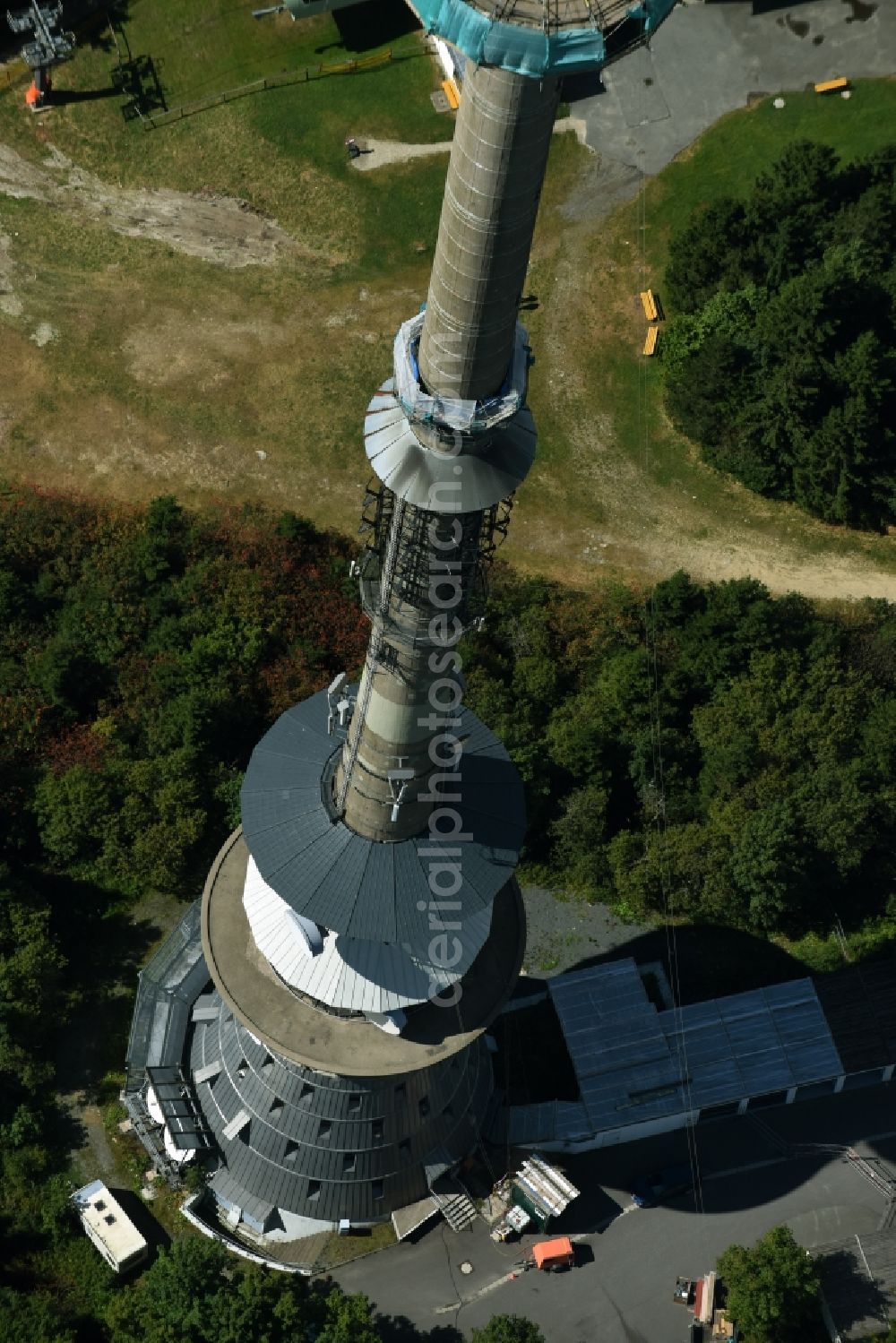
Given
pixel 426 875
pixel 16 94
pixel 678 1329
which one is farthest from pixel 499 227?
pixel 16 94

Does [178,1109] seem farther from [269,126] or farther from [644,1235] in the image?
[269,126]

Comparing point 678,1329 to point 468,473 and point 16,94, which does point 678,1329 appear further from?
point 16,94

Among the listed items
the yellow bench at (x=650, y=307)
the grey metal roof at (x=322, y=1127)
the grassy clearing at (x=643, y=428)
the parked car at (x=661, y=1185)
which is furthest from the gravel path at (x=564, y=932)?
the yellow bench at (x=650, y=307)

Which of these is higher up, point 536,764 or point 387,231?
point 387,231

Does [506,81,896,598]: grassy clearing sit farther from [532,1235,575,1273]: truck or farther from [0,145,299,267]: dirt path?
[532,1235,575,1273]: truck

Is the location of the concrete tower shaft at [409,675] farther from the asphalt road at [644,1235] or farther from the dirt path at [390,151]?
the dirt path at [390,151]

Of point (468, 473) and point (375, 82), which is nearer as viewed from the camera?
point (468, 473)
